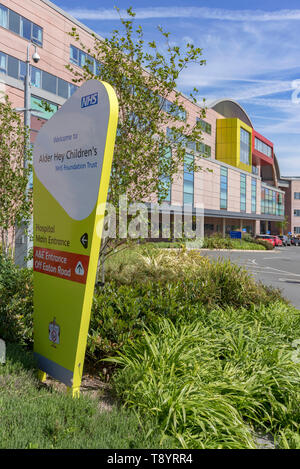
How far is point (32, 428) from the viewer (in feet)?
9.69

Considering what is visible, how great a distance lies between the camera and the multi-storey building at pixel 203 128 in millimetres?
24281

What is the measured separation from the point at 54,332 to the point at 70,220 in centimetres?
128

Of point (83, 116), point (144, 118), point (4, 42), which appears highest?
point (4, 42)

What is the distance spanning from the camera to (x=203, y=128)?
748cm

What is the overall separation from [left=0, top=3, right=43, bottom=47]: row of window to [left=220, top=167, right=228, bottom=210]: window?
111ft

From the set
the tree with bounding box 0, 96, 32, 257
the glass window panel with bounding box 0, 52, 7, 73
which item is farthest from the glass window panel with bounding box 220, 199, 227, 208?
the tree with bounding box 0, 96, 32, 257

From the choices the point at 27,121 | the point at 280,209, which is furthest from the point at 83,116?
the point at 280,209

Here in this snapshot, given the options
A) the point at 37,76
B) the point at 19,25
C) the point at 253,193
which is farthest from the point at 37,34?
the point at 253,193

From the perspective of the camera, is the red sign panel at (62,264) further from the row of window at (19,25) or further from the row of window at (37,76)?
the row of window at (19,25)

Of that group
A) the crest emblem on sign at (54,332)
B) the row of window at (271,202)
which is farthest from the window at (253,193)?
the crest emblem on sign at (54,332)

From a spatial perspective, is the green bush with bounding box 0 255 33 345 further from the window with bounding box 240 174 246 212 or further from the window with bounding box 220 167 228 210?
the window with bounding box 240 174 246 212
